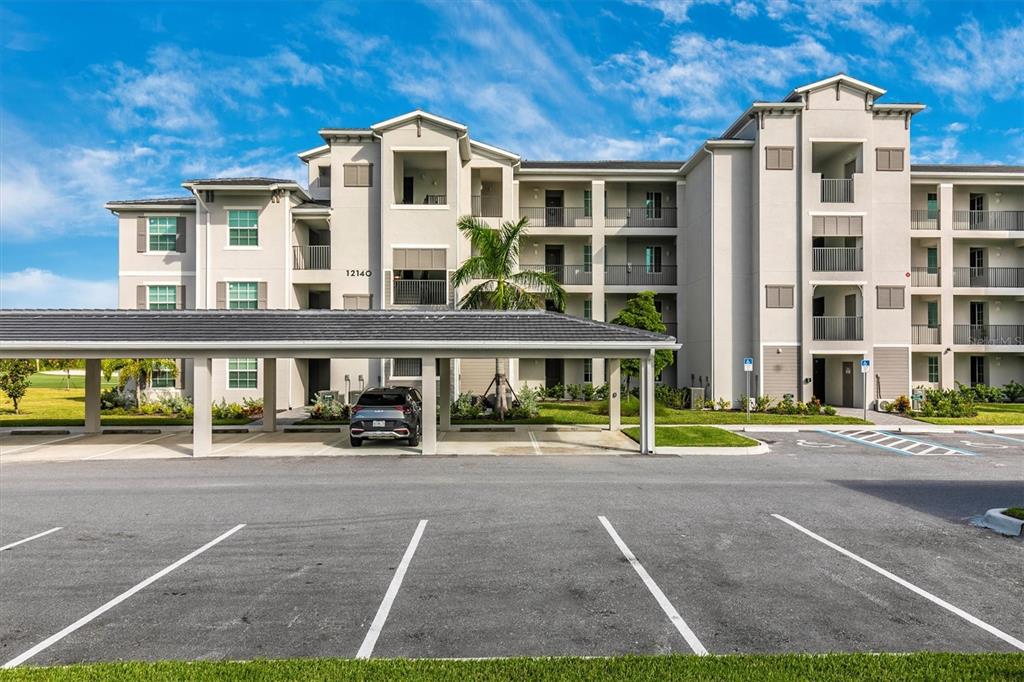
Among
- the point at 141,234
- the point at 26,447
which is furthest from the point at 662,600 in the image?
the point at 141,234

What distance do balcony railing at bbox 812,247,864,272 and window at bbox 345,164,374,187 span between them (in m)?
20.9

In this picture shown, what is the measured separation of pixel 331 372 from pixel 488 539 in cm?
2010

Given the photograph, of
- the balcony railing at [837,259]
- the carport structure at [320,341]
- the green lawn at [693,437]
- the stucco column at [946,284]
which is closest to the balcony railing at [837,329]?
the balcony railing at [837,259]

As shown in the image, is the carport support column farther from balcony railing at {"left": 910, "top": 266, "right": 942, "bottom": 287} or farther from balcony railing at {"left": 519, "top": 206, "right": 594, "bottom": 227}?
balcony railing at {"left": 910, "top": 266, "right": 942, "bottom": 287}

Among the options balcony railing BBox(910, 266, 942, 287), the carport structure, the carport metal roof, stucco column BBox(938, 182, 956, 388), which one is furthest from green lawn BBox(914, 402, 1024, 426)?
the carport metal roof

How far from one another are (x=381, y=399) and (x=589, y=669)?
13319 mm

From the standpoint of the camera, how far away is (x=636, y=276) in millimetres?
30797

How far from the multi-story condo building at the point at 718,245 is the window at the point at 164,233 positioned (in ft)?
0.32

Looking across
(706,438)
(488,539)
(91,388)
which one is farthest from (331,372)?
(488,539)

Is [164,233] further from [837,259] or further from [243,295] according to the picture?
[837,259]

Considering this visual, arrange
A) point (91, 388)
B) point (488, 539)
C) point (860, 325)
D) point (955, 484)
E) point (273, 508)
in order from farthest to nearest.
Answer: point (860, 325) < point (91, 388) < point (955, 484) < point (273, 508) < point (488, 539)

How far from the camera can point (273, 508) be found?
33.5ft

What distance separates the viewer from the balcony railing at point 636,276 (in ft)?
100

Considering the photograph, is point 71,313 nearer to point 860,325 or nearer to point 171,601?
point 171,601
